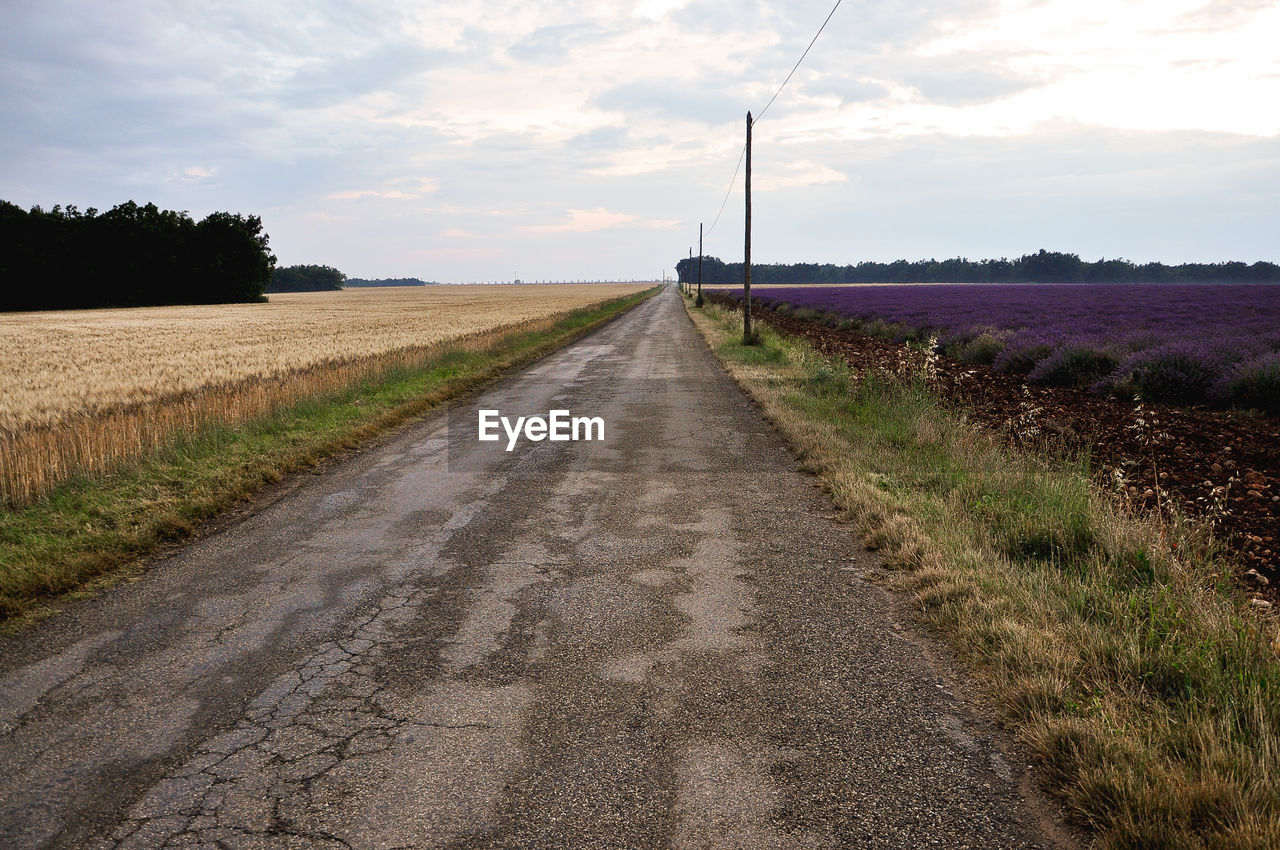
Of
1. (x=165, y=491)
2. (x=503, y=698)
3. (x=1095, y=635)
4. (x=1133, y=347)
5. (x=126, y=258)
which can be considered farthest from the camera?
(x=126, y=258)

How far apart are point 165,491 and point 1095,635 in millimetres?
8077

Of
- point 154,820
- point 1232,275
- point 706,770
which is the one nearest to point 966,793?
point 706,770

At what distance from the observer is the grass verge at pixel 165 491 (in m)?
5.40

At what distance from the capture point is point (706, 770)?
3084mm

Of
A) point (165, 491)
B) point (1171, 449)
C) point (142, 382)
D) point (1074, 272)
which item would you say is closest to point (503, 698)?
point (165, 491)

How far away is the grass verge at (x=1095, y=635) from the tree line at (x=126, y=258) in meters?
76.9

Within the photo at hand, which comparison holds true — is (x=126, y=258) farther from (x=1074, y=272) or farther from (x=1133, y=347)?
(x=1074, y=272)

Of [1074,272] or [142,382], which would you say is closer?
[142,382]

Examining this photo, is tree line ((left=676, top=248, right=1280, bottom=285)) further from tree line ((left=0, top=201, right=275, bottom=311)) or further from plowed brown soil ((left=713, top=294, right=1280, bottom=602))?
plowed brown soil ((left=713, top=294, right=1280, bottom=602))

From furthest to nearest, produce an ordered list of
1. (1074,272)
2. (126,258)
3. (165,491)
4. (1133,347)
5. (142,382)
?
1. (1074,272)
2. (126,258)
3. (1133,347)
4. (142,382)
5. (165,491)

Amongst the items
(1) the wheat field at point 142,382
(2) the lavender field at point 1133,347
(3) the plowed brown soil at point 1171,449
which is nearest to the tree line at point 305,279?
(1) the wheat field at point 142,382

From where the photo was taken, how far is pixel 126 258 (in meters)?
67.0

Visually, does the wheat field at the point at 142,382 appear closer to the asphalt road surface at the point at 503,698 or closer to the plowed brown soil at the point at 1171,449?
the asphalt road surface at the point at 503,698

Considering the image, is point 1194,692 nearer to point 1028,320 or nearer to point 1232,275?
point 1028,320
